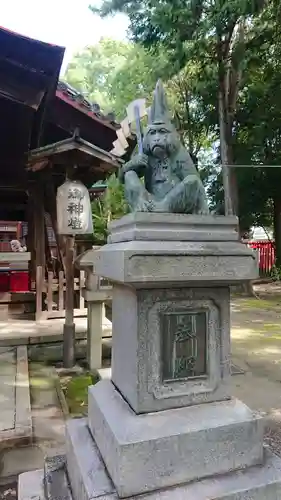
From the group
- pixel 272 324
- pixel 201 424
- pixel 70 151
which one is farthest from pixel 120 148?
pixel 201 424

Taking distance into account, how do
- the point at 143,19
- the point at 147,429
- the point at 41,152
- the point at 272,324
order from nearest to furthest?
the point at 147,429 → the point at 41,152 → the point at 272,324 → the point at 143,19

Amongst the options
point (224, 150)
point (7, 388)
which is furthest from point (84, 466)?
point (224, 150)

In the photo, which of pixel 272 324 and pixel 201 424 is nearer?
pixel 201 424

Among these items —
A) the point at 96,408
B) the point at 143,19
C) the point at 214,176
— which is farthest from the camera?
the point at 214,176

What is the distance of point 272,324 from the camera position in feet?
26.6

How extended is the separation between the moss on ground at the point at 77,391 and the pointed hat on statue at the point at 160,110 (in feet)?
9.48

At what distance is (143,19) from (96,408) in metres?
11.9

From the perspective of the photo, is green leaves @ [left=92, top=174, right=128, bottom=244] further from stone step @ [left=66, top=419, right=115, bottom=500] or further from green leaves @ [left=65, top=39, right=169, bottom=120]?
stone step @ [left=66, top=419, right=115, bottom=500]

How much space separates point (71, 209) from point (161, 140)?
3.30 meters

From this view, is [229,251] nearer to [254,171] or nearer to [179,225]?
[179,225]

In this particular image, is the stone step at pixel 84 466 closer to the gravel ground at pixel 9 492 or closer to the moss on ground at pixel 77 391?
the gravel ground at pixel 9 492

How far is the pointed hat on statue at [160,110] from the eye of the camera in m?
2.27

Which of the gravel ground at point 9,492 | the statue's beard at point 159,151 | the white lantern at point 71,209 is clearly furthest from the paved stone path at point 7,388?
the statue's beard at point 159,151

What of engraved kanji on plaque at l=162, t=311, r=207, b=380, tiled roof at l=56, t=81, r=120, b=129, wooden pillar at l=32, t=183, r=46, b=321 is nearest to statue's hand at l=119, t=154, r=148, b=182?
engraved kanji on plaque at l=162, t=311, r=207, b=380
